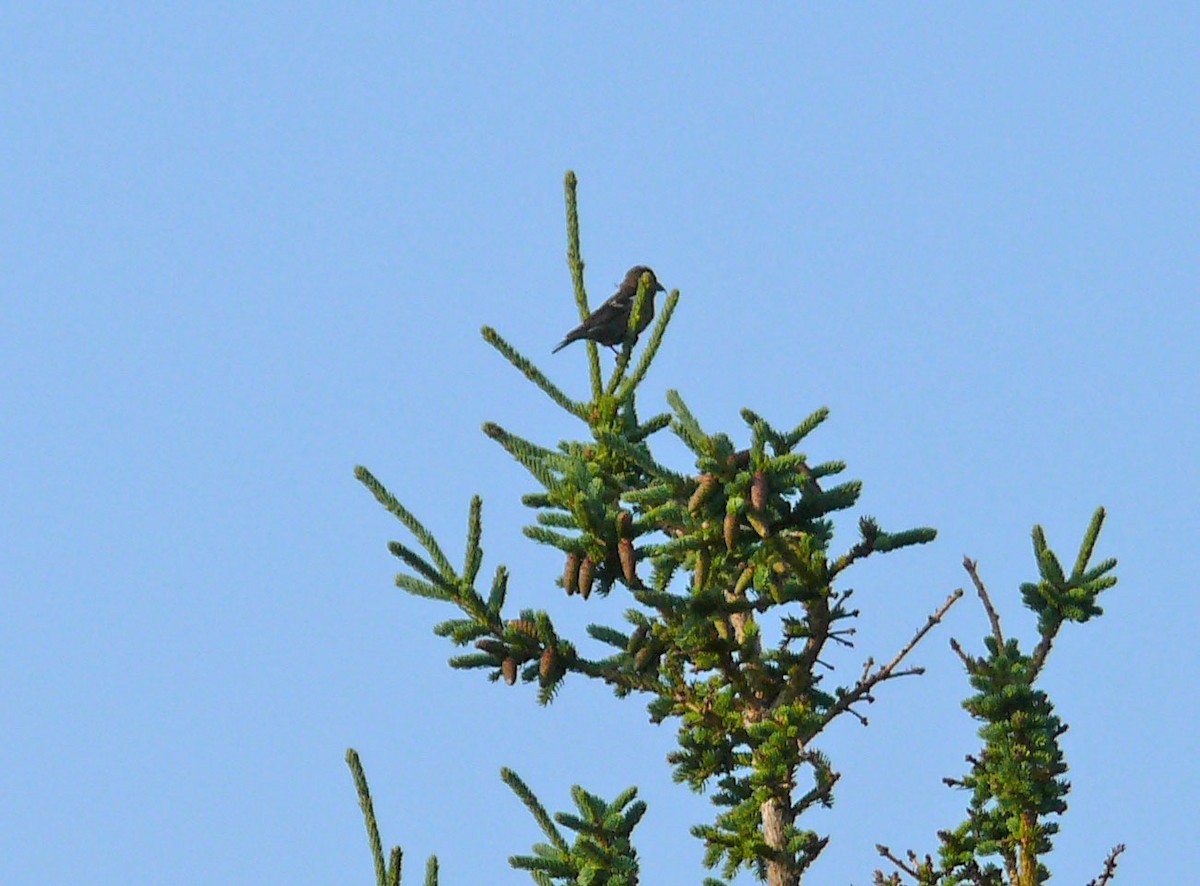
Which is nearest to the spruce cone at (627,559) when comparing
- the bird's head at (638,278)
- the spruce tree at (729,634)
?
the spruce tree at (729,634)

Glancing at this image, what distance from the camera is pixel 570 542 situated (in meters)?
7.39

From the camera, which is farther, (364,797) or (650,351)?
(650,351)

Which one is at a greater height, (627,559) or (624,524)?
(624,524)

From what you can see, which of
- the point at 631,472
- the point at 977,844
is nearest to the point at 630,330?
the point at 631,472

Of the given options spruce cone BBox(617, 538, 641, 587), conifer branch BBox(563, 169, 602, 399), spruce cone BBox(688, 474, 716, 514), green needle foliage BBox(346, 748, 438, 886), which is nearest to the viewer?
green needle foliage BBox(346, 748, 438, 886)

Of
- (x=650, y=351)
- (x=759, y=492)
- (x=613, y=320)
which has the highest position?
(x=613, y=320)

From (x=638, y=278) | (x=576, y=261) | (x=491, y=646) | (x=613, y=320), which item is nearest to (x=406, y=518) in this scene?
(x=491, y=646)

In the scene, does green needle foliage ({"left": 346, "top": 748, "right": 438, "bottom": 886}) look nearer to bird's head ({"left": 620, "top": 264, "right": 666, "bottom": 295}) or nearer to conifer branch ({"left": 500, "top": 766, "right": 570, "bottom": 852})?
conifer branch ({"left": 500, "top": 766, "right": 570, "bottom": 852})

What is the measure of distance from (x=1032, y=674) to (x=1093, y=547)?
2.13 ft

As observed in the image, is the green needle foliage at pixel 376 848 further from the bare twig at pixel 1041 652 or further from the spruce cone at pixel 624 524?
the bare twig at pixel 1041 652

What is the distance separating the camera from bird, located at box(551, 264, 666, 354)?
8.97 m

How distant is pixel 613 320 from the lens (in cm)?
1093

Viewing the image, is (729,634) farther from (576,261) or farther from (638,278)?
(638,278)

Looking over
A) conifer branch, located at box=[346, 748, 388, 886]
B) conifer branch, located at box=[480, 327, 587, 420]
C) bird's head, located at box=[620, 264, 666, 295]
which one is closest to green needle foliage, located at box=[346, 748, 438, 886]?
conifer branch, located at box=[346, 748, 388, 886]
